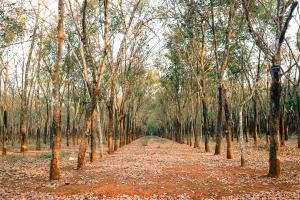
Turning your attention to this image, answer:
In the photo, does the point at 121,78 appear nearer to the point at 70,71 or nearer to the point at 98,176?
the point at 70,71

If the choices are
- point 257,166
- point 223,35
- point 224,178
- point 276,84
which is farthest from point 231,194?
point 223,35

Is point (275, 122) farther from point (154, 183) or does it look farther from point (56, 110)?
point (56, 110)

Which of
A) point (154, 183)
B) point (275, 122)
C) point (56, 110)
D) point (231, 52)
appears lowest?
point (154, 183)

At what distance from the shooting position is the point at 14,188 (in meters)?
15.5

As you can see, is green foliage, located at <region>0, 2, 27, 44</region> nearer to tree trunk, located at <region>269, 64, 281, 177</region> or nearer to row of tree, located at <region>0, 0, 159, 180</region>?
row of tree, located at <region>0, 0, 159, 180</region>

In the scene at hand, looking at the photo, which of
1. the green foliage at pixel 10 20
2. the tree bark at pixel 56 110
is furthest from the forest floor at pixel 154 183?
the green foliage at pixel 10 20

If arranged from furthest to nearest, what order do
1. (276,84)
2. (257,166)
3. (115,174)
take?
(257,166) → (115,174) → (276,84)

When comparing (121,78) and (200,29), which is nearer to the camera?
(200,29)

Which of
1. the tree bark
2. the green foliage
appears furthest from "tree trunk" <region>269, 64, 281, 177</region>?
the green foliage

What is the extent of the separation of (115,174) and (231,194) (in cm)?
746

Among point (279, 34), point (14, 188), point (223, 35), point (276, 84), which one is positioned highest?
point (223, 35)

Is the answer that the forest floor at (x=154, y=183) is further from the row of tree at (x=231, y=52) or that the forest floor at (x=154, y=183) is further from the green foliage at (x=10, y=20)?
the green foliage at (x=10, y=20)

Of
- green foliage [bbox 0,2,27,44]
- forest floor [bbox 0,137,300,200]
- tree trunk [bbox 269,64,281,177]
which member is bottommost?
forest floor [bbox 0,137,300,200]

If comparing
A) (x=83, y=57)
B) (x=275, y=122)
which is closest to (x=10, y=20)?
(x=83, y=57)
